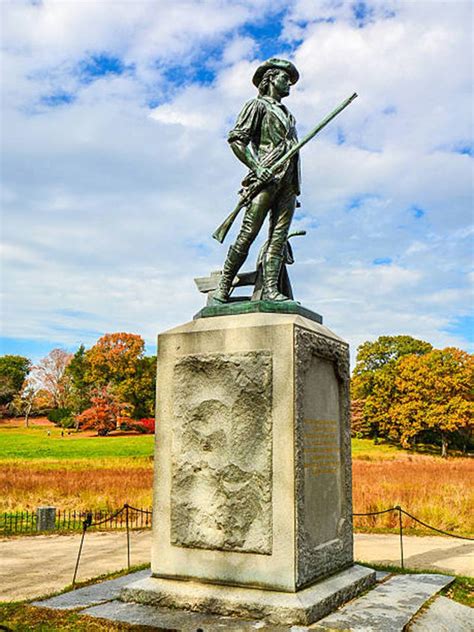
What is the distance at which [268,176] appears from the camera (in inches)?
257

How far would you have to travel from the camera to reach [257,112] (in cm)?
677

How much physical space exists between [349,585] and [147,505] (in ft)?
39.2

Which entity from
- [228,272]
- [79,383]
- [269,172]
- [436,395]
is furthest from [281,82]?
[79,383]

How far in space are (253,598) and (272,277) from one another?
312cm

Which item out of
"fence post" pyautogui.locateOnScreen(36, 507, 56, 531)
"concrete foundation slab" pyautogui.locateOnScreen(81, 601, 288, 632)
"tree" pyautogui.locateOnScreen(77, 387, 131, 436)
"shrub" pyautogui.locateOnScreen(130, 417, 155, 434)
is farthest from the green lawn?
"concrete foundation slab" pyautogui.locateOnScreen(81, 601, 288, 632)

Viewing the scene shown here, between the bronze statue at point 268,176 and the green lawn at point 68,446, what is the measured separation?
34.7 m

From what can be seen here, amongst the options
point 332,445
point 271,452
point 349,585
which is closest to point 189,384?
point 271,452

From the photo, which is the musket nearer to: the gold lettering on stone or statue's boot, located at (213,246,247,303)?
statue's boot, located at (213,246,247,303)

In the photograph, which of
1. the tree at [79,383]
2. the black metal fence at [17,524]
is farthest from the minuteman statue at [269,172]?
the tree at [79,383]

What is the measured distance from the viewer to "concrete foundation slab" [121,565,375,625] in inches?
204

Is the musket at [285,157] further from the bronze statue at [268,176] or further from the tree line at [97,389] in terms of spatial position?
the tree line at [97,389]

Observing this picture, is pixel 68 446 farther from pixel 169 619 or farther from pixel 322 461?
pixel 169 619

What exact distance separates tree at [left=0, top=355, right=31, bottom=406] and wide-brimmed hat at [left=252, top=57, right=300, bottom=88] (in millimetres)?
61819

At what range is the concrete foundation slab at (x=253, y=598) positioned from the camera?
5180 mm
